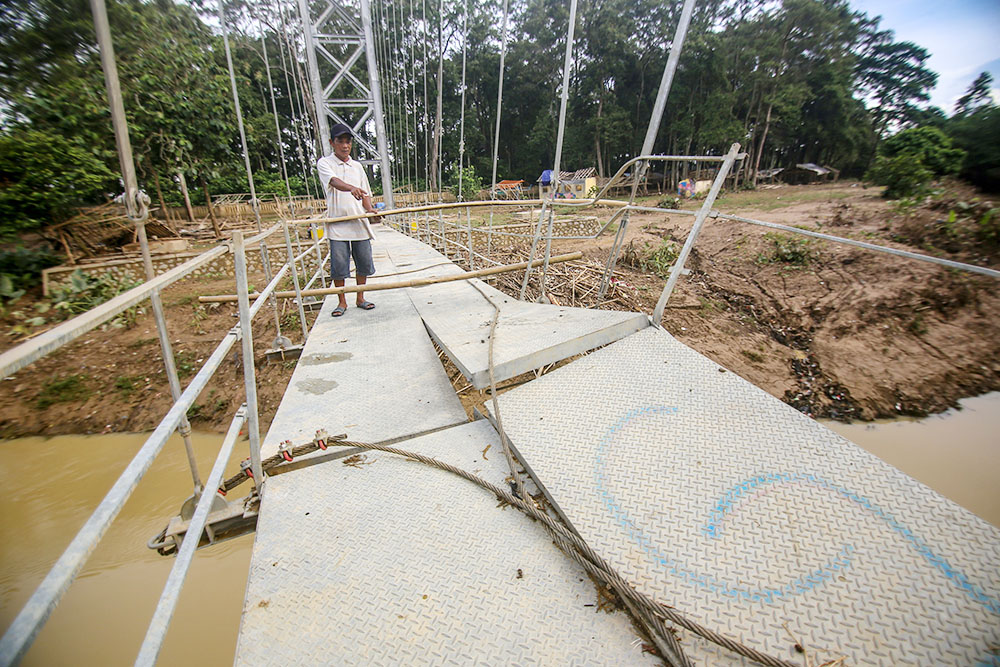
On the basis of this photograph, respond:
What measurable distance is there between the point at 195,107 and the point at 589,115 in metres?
29.4

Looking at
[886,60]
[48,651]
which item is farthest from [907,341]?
[886,60]

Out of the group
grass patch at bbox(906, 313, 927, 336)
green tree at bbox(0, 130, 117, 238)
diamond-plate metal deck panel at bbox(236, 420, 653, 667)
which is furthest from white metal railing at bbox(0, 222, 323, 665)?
green tree at bbox(0, 130, 117, 238)

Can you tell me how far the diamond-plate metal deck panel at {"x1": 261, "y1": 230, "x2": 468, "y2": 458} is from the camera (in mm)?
1995

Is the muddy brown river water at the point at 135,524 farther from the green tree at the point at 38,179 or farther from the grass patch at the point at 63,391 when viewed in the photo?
the green tree at the point at 38,179

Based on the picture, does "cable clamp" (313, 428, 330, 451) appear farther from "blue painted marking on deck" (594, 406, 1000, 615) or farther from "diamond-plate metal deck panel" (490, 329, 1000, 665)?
"blue painted marking on deck" (594, 406, 1000, 615)

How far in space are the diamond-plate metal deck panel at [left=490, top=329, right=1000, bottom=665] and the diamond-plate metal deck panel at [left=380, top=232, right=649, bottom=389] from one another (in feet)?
1.26

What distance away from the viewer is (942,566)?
1118mm

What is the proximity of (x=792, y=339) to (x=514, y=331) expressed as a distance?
13.7 ft

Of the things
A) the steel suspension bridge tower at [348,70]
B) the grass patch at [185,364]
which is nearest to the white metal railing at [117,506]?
the grass patch at [185,364]

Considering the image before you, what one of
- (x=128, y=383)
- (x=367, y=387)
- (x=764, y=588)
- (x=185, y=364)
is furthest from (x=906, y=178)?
(x=128, y=383)

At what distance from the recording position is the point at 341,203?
11.7 feet

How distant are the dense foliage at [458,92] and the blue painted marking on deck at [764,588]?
823 centimetres

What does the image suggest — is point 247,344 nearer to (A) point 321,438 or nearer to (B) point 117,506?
(A) point 321,438

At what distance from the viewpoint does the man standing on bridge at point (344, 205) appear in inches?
139
